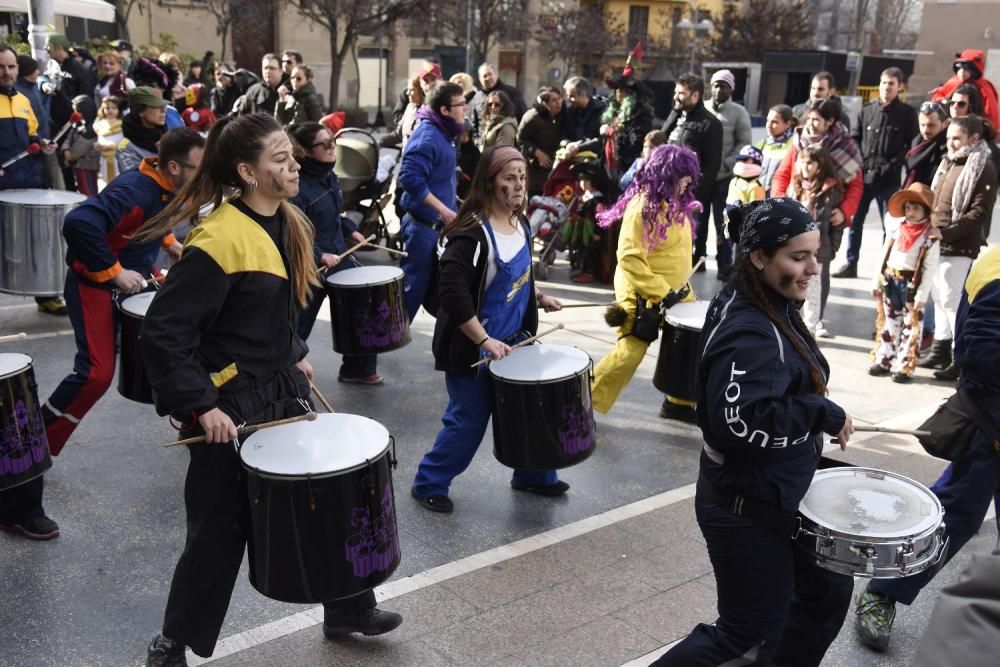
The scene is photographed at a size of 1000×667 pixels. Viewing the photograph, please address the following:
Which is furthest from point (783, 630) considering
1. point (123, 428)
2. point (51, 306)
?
point (51, 306)

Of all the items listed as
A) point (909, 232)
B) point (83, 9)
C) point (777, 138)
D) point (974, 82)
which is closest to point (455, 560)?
point (909, 232)

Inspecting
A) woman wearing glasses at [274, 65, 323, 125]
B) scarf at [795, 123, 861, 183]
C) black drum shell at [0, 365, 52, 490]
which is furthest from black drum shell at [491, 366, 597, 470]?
woman wearing glasses at [274, 65, 323, 125]

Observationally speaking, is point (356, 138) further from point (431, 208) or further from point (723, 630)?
point (723, 630)

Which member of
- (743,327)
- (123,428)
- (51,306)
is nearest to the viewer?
(743,327)

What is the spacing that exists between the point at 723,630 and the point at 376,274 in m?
3.54

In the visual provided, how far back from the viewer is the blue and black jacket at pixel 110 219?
476 centimetres

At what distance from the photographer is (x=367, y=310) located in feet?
19.8

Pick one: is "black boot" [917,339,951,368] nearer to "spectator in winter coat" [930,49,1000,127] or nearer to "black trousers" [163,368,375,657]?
"spectator in winter coat" [930,49,1000,127]

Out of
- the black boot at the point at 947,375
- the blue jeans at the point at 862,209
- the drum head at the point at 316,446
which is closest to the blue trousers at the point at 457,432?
the drum head at the point at 316,446

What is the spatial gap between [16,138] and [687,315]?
5513 mm

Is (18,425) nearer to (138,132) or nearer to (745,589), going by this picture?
(138,132)

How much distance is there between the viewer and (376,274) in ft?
20.1

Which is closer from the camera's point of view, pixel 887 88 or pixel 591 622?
pixel 591 622

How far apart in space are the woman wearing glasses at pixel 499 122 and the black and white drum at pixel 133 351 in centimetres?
511
